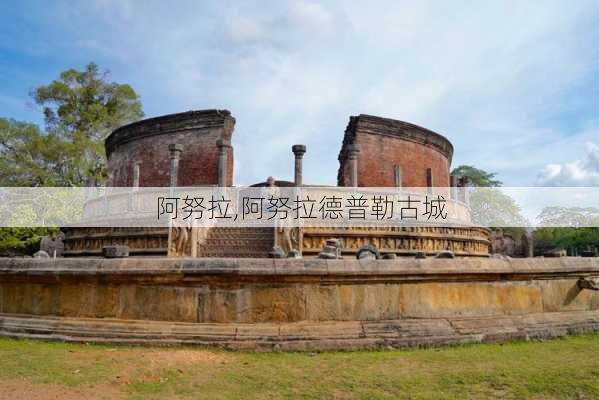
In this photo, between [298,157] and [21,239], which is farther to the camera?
[21,239]

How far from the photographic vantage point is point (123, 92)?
A: 2675 centimetres

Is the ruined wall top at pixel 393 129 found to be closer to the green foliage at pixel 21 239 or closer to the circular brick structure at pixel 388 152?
the circular brick structure at pixel 388 152

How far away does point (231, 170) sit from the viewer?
646 inches

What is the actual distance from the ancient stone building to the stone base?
580 cm

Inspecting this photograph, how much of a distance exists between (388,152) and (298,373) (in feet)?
51.5

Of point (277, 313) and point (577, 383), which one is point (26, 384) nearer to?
point (277, 313)

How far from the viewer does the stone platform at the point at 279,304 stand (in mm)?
3855

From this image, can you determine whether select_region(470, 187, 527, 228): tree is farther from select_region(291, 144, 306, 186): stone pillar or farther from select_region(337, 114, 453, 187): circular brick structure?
→ select_region(291, 144, 306, 186): stone pillar

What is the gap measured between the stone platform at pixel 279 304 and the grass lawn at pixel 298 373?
0.18 meters

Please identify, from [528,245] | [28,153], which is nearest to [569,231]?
[528,245]

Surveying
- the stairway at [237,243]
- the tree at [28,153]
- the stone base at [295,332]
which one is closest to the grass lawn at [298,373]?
the stone base at [295,332]

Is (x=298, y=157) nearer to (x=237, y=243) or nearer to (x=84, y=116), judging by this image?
(x=237, y=243)

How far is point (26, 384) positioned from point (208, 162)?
14.8 metres

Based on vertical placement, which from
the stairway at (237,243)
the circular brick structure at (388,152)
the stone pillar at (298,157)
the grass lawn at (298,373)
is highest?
the circular brick structure at (388,152)
